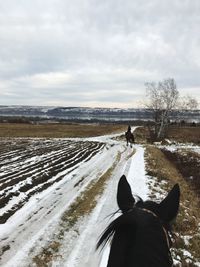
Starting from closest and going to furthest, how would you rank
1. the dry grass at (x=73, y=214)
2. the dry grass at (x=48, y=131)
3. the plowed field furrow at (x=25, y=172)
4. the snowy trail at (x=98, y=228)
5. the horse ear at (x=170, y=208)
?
the horse ear at (x=170, y=208), the snowy trail at (x=98, y=228), the dry grass at (x=73, y=214), the plowed field furrow at (x=25, y=172), the dry grass at (x=48, y=131)

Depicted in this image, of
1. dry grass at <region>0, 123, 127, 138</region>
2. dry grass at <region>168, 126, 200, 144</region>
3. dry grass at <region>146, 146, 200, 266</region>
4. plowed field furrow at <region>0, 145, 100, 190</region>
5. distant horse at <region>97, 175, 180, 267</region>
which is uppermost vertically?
distant horse at <region>97, 175, 180, 267</region>

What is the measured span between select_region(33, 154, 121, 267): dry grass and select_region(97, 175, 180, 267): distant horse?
4594mm

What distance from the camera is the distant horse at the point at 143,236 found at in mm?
2021

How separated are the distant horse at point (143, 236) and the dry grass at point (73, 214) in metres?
4.59

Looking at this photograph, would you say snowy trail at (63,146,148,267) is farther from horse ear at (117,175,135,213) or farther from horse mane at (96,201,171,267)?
horse mane at (96,201,171,267)

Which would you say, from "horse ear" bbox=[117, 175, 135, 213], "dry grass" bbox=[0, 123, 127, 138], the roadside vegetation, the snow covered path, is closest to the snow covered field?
the snow covered path

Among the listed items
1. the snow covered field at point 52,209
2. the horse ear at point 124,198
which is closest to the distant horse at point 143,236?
the horse ear at point 124,198

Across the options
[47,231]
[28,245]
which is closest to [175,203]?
[28,245]

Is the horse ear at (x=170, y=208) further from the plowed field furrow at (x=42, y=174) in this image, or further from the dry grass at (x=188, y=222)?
the plowed field furrow at (x=42, y=174)

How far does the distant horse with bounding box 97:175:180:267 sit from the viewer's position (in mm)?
2021

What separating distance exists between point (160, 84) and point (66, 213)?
156 feet

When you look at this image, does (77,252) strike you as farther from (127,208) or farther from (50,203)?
(127,208)

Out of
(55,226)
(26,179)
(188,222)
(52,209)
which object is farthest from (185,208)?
(26,179)

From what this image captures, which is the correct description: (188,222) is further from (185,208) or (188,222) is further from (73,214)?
(73,214)
